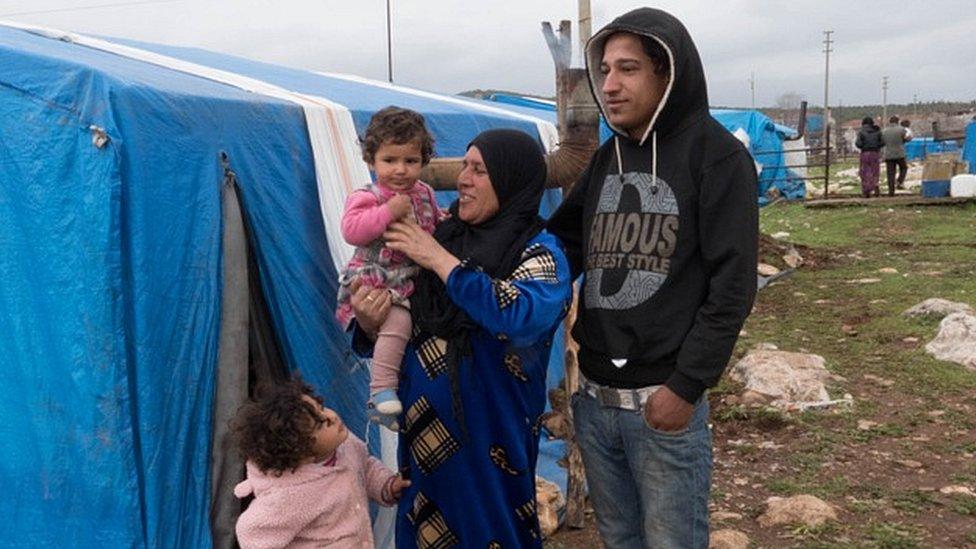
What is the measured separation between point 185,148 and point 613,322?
141cm

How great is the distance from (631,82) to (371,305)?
968 mm

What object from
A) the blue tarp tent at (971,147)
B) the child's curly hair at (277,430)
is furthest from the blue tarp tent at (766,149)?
the child's curly hair at (277,430)

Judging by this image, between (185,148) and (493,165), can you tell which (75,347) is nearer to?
(185,148)

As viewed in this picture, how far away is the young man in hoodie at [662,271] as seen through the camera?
2.08m

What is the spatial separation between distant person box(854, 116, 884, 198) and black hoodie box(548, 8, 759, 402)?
1608 cm

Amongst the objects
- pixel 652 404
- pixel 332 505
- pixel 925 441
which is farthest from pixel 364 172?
pixel 925 441

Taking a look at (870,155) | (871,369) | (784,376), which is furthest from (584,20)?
(870,155)

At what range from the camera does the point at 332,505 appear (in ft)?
8.09

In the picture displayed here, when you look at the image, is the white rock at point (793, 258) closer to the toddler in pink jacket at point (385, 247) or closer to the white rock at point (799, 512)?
the white rock at point (799, 512)

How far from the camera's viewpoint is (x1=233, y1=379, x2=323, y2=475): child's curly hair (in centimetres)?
232

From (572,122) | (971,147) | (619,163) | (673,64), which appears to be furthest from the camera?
(971,147)

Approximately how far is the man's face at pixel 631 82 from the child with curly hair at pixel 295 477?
1149mm

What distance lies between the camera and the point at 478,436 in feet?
8.20

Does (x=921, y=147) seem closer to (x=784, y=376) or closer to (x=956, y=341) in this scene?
(x=956, y=341)
